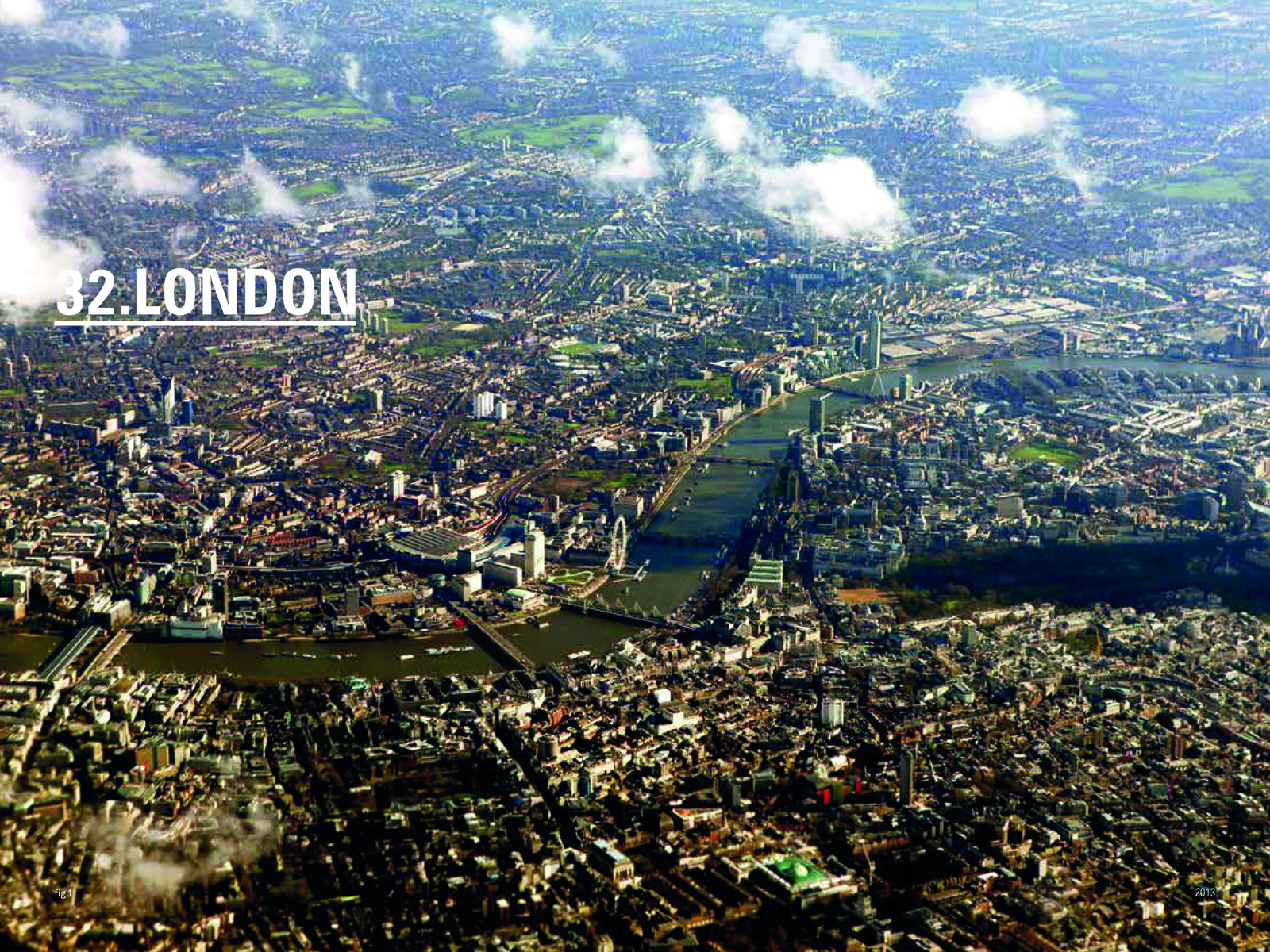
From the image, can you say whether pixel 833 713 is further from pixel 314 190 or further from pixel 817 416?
pixel 314 190


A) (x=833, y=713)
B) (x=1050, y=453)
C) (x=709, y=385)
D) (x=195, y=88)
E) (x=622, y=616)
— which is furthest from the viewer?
(x=195, y=88)

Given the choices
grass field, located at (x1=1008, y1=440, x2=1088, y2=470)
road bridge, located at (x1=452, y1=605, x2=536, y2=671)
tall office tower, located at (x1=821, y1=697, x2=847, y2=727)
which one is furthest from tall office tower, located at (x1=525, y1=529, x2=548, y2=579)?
grass field, located at (x1=1008, y1=440, x2=1088, y2=470)

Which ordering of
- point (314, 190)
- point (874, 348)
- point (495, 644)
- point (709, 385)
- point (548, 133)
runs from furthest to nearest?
point (548, 133) → point (314, 190) → point (874, 348) → point (709, 385) → point (495, 644)

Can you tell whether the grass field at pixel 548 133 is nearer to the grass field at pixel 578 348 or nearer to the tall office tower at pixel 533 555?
the grass field at pixel 578 348

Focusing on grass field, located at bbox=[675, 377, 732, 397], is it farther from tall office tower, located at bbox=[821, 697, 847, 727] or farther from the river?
tall office tower, located at bbox=[821, 697, 847, 727]

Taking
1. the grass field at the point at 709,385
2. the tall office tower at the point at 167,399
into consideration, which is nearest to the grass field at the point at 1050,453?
the grass field at the point at 709,385

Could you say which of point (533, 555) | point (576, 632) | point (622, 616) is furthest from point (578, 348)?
point (576, 632)
